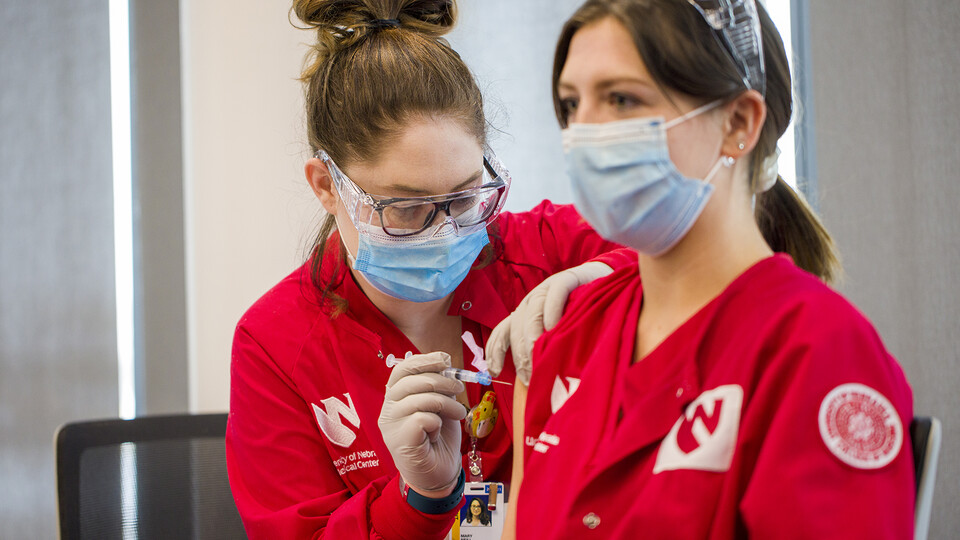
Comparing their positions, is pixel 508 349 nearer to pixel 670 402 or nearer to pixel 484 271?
pixel 484 271

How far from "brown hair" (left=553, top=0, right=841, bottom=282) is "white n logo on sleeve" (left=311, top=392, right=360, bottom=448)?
0.78m

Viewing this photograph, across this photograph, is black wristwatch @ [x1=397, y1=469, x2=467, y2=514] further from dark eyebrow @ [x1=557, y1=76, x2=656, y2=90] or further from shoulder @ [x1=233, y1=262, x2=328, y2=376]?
dark eyebrow @ [x1=557, y1=76, x2=656, y2=90]

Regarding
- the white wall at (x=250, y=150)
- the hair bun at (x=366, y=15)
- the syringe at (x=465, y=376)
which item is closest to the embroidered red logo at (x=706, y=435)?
the syringe at (x=465, y=376)

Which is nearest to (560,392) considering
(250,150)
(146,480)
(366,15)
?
(366,15)

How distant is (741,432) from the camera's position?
34.2 inches

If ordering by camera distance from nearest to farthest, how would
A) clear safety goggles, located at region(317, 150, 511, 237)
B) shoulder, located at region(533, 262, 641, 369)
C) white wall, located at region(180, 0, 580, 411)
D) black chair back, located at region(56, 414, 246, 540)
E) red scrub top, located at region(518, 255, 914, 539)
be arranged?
red scrub top, located at region(518, 255, 914, 539), shoulder, located at region(533, 262, 641, 369), clear safety goggles, located at region(317, 150, 511, 237), black chair back, located at region(56, 414, 246, 540), white wall, located at region(180, 0, 580, 411)

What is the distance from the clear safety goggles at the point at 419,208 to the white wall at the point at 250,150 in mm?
1336

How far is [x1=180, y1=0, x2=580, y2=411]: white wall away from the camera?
9.45ft

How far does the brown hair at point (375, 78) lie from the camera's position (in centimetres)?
155

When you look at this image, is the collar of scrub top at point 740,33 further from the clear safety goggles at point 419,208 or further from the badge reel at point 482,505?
the badge reel at point 482,505

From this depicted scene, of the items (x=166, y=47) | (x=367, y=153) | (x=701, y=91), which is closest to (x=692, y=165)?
(x=701, y=91)

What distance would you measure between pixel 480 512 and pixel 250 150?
194 cm

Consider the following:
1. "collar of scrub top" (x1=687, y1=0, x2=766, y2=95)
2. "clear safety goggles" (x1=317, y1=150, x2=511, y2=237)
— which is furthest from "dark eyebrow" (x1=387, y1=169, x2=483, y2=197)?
"collar of scrub top" (x1=687, y1=0, x2=766, y2=95)

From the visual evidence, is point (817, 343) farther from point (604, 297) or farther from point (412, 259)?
point (412, 259)
